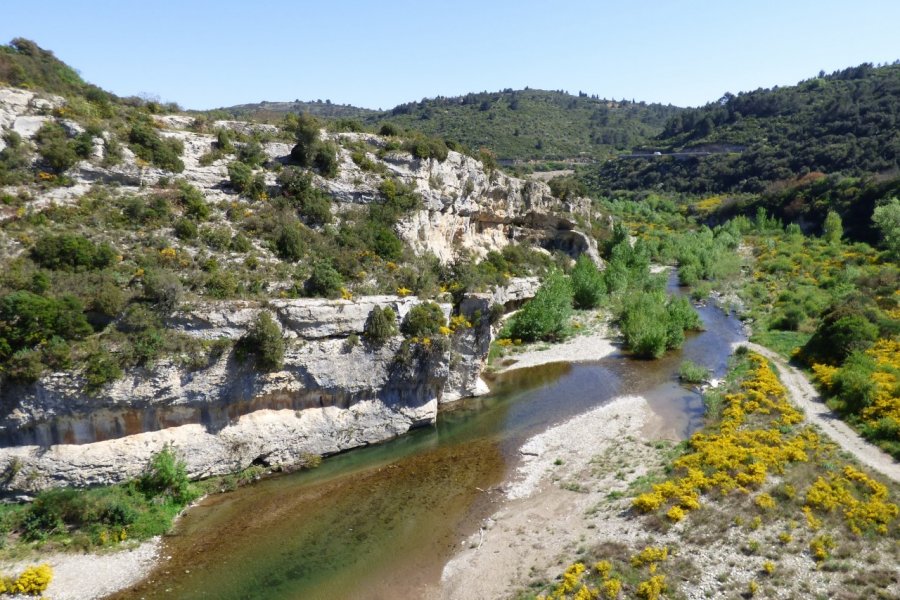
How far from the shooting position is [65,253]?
2288 centimetres

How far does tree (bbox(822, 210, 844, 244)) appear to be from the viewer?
7150 centimetres

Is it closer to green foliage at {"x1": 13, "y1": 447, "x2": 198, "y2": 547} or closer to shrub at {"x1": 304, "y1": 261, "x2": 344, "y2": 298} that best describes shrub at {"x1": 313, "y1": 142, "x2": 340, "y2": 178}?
shrub at {"x1": 304, "y1": 261, "x2": 344, "y2": 298}

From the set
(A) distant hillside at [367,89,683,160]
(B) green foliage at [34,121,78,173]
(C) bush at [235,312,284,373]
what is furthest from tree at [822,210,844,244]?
(B) green foliage at [34,121,78,173]

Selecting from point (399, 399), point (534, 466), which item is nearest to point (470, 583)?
point (534, 466)

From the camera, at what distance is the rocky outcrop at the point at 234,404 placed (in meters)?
19.7

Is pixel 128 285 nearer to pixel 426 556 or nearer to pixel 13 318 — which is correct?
pixel 13 318

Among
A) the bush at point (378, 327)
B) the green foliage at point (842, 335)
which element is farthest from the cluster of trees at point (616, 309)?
the bush at point (378, 327)

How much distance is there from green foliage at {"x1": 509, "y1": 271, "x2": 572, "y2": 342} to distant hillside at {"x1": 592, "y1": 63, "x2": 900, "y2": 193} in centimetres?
7826

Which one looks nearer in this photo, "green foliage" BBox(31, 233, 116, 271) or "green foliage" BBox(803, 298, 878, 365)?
"green foliage" BBox(31, 233, 116, 271)

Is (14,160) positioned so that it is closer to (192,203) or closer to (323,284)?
(192,203)

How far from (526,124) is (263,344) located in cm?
14431

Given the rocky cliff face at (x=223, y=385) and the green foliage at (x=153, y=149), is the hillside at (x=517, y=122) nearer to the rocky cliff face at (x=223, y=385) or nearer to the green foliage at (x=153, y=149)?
the green foliage at (x=153, y=149)

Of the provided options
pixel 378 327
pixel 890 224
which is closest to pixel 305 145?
pixel 378 327

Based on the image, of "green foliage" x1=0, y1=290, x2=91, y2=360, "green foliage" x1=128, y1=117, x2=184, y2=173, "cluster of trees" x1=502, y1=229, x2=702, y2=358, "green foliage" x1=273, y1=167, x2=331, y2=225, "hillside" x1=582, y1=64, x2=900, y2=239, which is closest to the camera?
"green foliage" x1=0, y1=290, x2=91, y2=360
